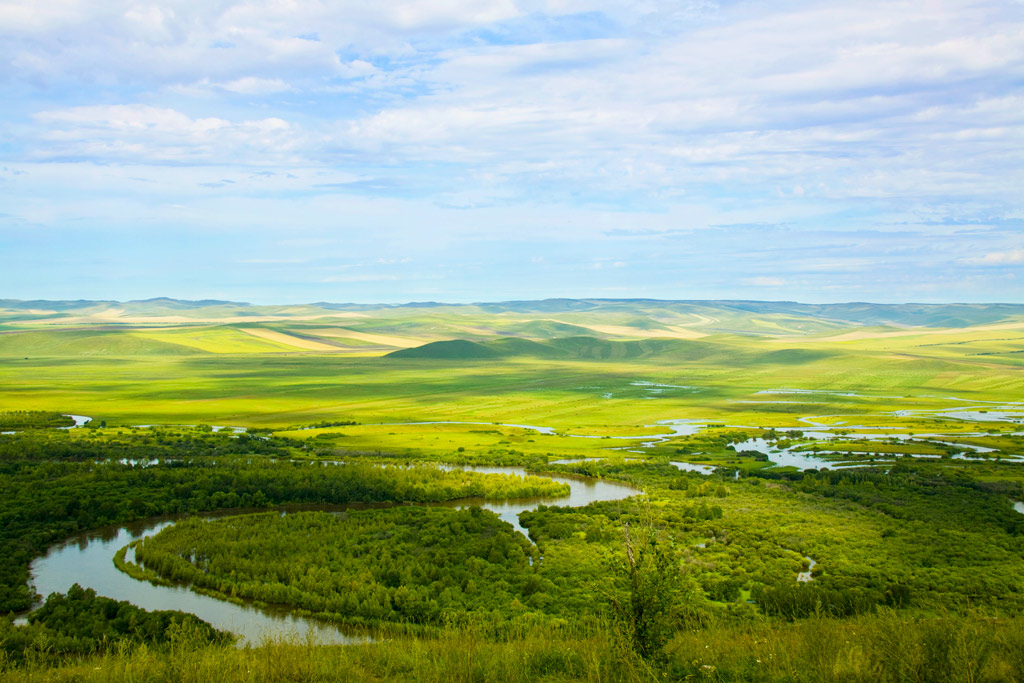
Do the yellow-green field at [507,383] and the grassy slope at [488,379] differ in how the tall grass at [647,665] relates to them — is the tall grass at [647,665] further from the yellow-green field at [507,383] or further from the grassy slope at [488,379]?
the grassy slope at [488,379]

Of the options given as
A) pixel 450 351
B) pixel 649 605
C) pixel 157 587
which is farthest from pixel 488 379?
pixel 649 605

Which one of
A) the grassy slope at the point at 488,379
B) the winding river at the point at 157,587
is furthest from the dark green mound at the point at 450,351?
the winding river at the point at 157,587

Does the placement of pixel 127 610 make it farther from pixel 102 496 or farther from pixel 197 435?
pixel 197 435

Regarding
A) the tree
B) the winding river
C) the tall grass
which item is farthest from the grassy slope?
the tree

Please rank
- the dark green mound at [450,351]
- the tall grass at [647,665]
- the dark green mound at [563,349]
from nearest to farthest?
the tall grass at [647,665], the dark green mound at [450,351], the dark green mound at [563,349]

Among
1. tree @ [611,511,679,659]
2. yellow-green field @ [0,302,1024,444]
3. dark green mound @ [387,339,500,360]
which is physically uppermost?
tree @ [611,511,679,659]

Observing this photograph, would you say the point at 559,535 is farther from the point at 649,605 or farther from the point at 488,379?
the point at 488,379

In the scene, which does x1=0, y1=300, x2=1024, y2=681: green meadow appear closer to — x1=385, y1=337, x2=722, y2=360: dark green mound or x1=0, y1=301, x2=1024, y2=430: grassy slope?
x1=0, y1=301, x2=1024, y2=430: grassy slope

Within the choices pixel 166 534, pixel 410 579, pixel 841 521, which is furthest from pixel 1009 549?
pixel 166 534
